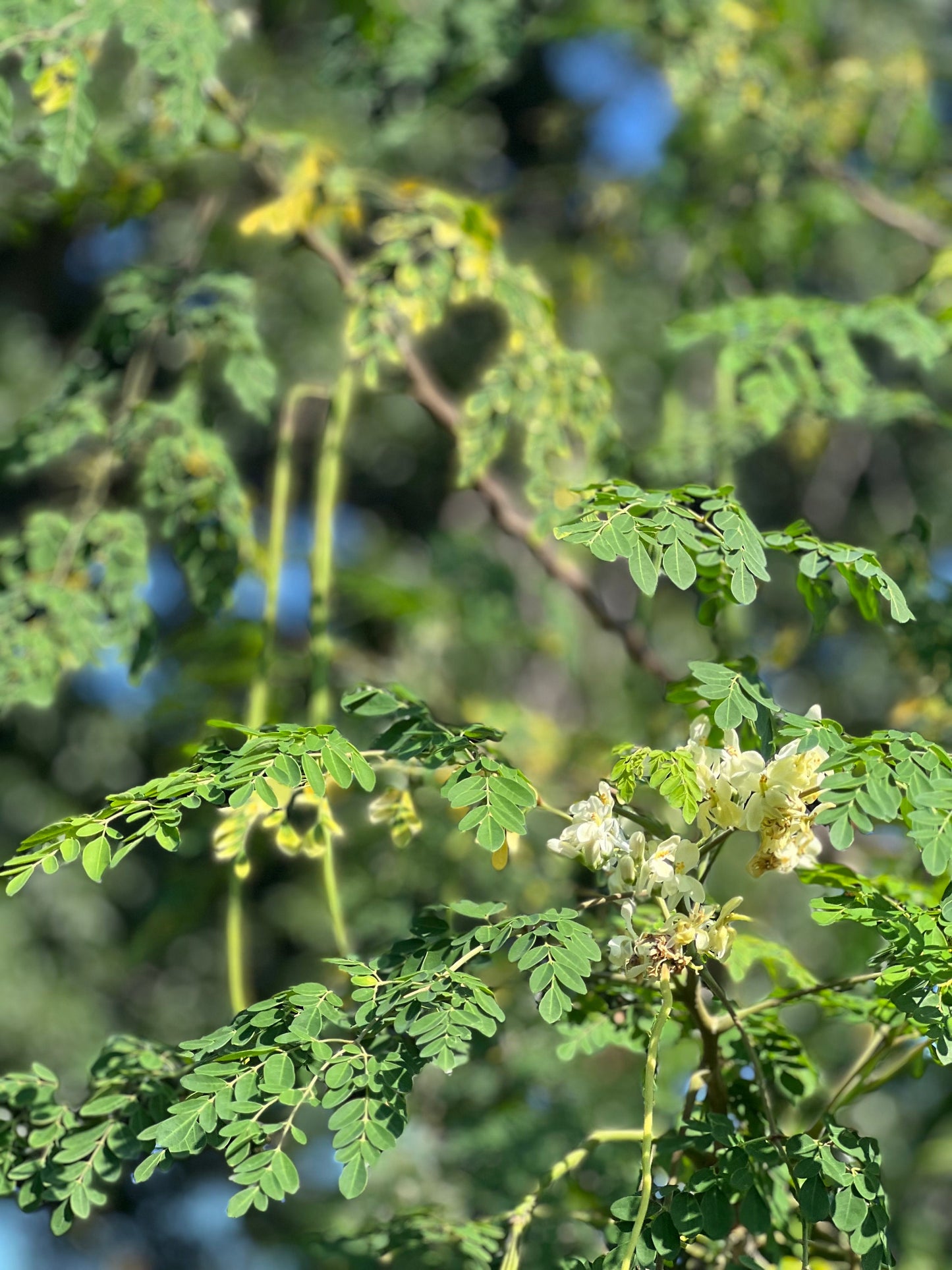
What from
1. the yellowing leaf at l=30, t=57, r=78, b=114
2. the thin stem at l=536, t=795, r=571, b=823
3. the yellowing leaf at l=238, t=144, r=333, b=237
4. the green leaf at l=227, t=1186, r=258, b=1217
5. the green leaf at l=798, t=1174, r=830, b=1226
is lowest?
the green leaf at l=798, t=1174, r=830, b=1226

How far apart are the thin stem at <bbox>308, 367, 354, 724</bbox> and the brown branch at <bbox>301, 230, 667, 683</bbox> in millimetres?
94

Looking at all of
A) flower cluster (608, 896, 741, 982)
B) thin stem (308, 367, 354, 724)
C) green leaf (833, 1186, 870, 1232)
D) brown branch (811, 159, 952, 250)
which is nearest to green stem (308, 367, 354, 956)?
thin stem (308, 367, 354, 724)

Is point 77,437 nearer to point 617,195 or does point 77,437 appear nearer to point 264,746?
point 264,746

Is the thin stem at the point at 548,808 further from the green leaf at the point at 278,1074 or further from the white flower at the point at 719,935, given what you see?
the green leaf at the point at 278,1074

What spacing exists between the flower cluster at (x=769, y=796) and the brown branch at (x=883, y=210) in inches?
56.6

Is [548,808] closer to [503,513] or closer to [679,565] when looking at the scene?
[679,565]

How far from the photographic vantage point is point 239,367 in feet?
5.00

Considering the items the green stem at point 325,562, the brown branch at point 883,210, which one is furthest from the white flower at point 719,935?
the brown branch at point 883,210

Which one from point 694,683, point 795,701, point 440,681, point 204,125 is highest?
point 204,125

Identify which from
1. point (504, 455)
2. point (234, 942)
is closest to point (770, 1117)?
point (234, 942)

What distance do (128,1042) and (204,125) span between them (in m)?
1.08

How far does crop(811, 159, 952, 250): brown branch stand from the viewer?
2.12m

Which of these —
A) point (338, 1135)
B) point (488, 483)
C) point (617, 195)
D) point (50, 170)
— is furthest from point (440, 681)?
point (338, 1135)

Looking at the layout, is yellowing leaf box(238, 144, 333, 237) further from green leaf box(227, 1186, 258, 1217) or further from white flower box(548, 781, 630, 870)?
green leaf box(227, 1186, 258, 1217)
